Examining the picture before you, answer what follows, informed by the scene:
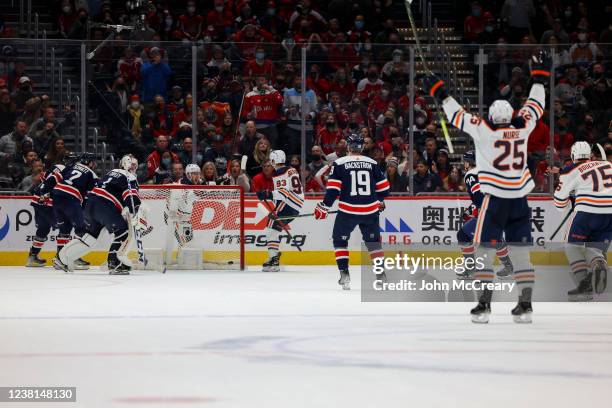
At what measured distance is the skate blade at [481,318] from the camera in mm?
7980

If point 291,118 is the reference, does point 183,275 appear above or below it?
below

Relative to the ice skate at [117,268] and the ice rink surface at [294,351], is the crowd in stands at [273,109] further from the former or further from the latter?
the ice rink surface at [294,351]

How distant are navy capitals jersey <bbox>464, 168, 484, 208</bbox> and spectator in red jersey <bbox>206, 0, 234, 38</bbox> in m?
7.31

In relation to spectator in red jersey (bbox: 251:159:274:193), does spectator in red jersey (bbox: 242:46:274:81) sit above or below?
above

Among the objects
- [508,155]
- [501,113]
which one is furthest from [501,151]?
[501,113]

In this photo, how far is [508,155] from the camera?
8.08 metres

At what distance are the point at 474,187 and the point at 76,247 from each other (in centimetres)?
482

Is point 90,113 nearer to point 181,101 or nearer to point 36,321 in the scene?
point 181,101

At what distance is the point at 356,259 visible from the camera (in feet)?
49.5

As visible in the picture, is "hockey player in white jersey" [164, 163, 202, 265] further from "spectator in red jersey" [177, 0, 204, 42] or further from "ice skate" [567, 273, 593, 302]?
"ice skate" [567, 273, 593, 302]

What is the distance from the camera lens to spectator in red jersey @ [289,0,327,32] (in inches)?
703

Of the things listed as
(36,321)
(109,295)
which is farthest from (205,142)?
(36,321)

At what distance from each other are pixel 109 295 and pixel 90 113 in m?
4.43

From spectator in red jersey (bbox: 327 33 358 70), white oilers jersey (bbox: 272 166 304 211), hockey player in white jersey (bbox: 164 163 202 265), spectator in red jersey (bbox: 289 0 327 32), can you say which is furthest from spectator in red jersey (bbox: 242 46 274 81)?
spectator in red jersey (bbox: 289 0 327 32)
